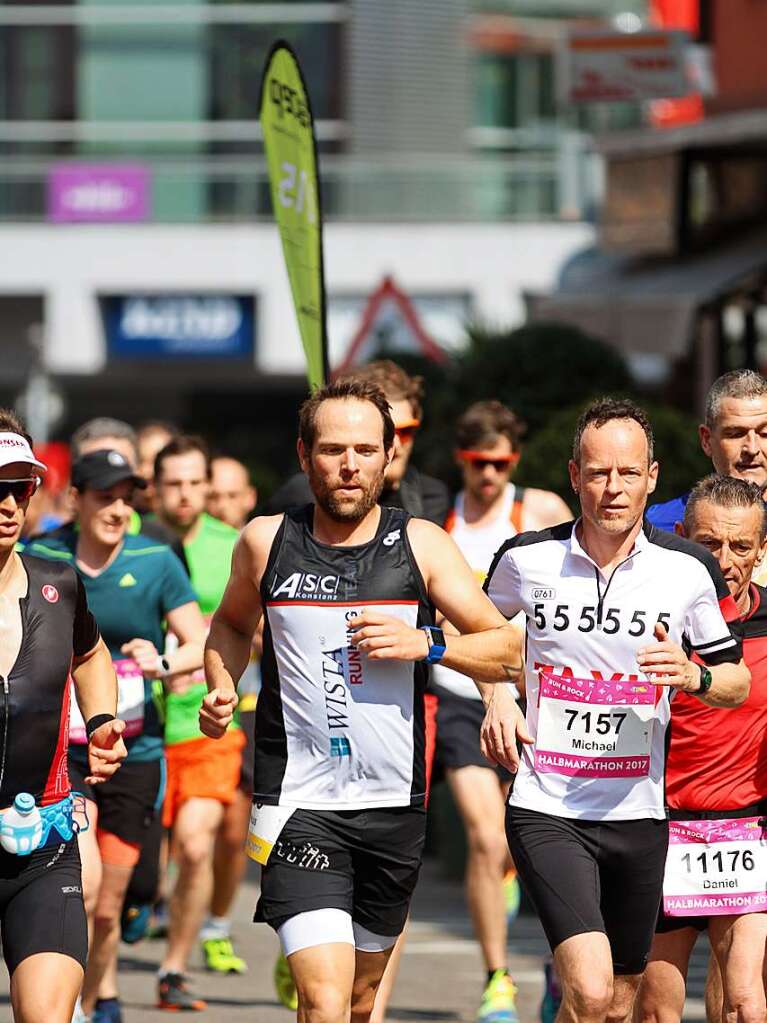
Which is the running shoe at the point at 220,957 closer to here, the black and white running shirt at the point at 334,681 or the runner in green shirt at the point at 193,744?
the runner in green shirt at the point at 193,744

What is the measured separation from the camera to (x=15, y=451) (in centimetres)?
575

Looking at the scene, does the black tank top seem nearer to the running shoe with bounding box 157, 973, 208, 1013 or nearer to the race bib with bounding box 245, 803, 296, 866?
the race bib with bounding box 245, 803, 296, 866

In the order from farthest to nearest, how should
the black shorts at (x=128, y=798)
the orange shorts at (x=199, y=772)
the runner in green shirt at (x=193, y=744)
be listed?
the orange shorts at (x=199, y=772), the runner in green shirt at (x=193, y=744), the black shorts at (x=128, y=798)

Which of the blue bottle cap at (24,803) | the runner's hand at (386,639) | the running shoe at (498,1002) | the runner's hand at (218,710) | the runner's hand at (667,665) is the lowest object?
the running shoe at (498,1002)

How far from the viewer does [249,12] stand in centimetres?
3397

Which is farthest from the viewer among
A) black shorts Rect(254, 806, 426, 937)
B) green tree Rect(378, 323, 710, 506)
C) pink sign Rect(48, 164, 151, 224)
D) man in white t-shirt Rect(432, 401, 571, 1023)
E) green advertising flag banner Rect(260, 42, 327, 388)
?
pink sign Rect(48, 164, 151, 224)

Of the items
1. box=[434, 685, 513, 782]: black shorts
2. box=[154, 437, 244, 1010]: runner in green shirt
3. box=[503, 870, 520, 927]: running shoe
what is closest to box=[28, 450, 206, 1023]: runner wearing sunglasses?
box=[154, 437, 244, 1010]: runner in green shirt

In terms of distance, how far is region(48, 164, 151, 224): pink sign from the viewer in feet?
104

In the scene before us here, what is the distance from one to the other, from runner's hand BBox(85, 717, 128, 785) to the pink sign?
26325 mm

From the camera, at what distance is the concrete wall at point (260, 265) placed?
1233 inches

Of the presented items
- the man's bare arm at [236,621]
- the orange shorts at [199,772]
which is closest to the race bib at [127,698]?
the orange shorts at [199,772]

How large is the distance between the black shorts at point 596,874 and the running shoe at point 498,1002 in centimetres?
226

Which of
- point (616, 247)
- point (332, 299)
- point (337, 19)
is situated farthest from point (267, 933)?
point (337, 19)

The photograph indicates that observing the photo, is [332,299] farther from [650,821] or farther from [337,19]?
[650,821]
